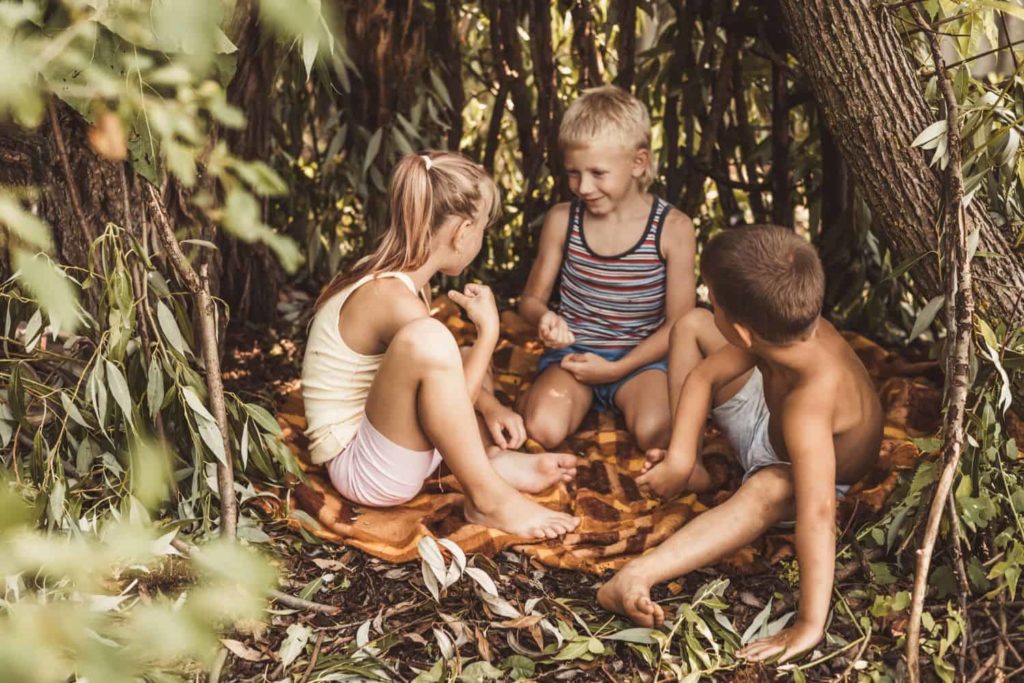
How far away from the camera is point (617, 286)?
7.86 ft

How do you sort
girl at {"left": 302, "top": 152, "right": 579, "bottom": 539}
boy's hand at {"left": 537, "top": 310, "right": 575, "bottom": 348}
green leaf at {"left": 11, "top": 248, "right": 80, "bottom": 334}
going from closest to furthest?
green leaf at {"left": 11, "top": 248, "right": 80, "bottom": 334}
girl at {"left": 302, "top": 152, "right": 579, "bottom": 539}
boy's hand at {"left": 537, "top": 310, "right": 575, "bottom": 348}

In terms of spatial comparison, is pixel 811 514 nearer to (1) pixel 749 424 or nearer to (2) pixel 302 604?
(1) pixel 749 424

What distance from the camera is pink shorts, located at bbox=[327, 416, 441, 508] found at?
1.92 metres

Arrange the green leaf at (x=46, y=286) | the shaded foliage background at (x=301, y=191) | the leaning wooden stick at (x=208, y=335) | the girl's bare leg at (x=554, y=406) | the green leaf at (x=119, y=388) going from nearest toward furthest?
the green leaf at (x=46, y=286), the shaded foliage background at (x=301, y=191), the leaning wooden stick at (x=208, y=335), the green leaf at (x=119, y=388), the girl's bare leg at (x=554, y=406)

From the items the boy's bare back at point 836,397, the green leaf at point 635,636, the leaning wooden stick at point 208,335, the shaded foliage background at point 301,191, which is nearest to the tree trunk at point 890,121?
the shaded foliage background at point 301,191

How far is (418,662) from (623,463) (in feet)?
2.59

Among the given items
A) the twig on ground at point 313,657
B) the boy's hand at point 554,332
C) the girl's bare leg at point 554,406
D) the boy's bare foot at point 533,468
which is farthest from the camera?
the girl's bare leg at point 554,406

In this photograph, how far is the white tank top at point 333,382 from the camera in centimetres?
199

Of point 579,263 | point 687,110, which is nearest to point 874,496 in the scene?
point 579,263

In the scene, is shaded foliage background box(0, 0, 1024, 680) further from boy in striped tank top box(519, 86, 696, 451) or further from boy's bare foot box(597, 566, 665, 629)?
boy in striped tank top box(519, 86, 696, 451)

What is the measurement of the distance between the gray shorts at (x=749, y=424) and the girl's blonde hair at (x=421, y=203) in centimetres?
67

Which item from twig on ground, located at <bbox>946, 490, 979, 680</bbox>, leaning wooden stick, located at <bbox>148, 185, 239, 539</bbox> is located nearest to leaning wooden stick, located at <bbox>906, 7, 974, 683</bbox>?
twig on ground, located at <bbox>946, 490, 979, 680</bbox>

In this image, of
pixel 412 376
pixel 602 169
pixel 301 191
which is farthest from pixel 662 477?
pixel 301 191

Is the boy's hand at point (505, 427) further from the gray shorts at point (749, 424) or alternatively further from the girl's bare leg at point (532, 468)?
the gray shorts at point (749, 424)
